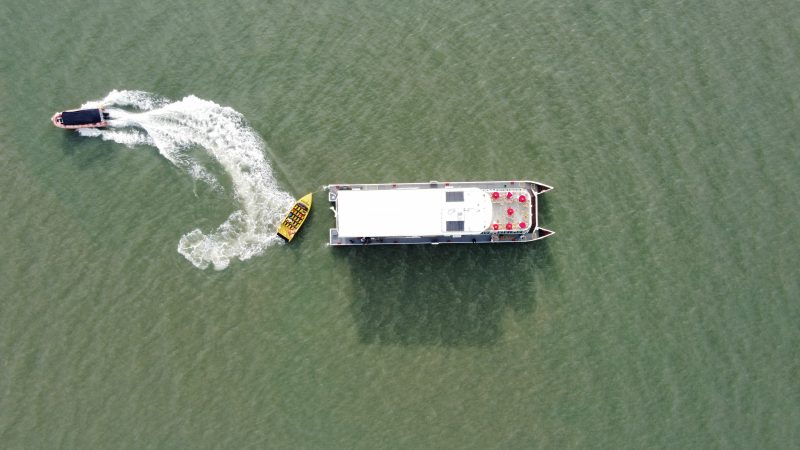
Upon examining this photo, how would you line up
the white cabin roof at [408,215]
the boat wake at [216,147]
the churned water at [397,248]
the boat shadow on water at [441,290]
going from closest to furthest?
the white cabin roof at [408,215]
the churned water at [397,248]
the boat shadow on water at [441,290]
the boat wake at [216,147]

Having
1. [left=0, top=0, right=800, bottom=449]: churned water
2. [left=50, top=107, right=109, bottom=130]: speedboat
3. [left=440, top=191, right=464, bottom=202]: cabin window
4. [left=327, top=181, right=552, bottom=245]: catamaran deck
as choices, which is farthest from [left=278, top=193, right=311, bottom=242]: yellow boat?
[left=50, top=107, right=109, bottom=130]: speedboat

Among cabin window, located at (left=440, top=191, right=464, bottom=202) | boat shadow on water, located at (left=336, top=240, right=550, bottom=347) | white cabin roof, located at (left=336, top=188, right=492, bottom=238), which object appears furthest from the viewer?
boat shadow on water, located at (left=336, top=240, right=550, bottom=347)

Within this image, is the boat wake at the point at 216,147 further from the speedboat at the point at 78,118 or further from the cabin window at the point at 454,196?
the cabin window at the point at 454,196

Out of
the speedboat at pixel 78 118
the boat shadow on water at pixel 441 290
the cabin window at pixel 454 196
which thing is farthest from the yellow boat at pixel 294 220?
A: the speedboat at pixel 78 118

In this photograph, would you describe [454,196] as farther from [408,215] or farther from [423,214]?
[408,215]

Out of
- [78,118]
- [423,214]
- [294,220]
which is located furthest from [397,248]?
[78,118]

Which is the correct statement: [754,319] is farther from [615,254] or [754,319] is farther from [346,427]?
[346,427]

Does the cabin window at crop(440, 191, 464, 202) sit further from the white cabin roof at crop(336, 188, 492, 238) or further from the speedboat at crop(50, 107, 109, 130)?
the speedboat at crop(50, 107, 109, 130)
